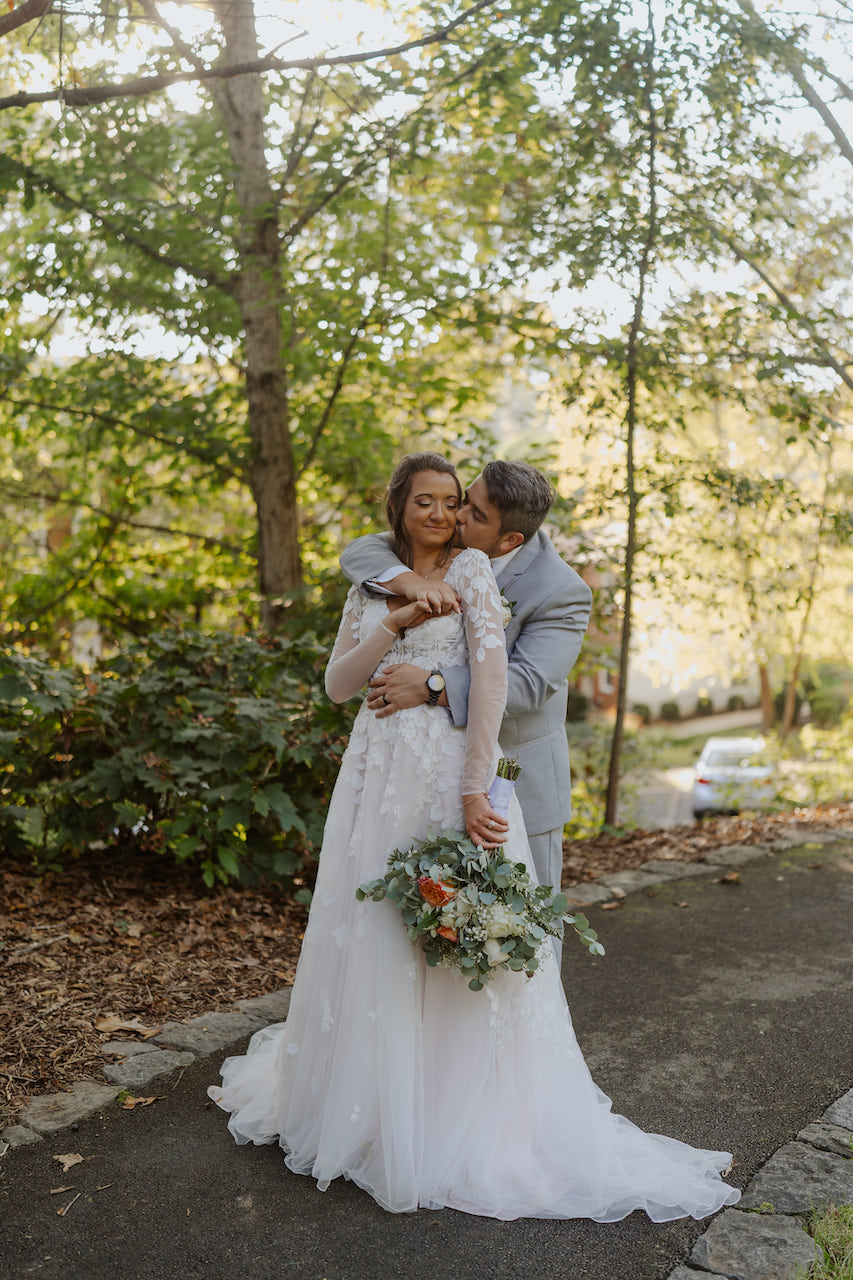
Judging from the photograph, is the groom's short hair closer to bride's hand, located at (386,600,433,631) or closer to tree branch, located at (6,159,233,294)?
bride's hand, located at (386,600,433,631)

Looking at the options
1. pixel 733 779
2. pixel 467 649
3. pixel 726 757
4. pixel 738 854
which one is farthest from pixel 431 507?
pixel 726 757

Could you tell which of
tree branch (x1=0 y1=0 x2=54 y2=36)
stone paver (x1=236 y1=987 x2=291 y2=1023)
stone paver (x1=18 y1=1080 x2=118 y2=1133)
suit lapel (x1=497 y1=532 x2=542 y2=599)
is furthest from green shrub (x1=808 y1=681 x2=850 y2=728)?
tree branch (x1=0 y1=0 x2=54 y2=36)

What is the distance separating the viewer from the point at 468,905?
2834 mm

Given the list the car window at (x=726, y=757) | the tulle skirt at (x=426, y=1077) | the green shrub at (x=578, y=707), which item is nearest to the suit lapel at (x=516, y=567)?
the tulle skirt at (x=426, y=1077)

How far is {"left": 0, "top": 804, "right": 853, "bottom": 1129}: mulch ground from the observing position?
3685 millimetres

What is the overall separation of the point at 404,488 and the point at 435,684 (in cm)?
60

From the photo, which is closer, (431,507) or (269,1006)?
(431,507)

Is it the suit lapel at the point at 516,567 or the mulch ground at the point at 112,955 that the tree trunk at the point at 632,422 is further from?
the suit lapel at the point at 516,567

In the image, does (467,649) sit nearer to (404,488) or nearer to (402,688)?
(402,688)

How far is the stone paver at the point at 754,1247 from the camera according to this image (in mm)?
2436

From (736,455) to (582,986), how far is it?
13.3 meters

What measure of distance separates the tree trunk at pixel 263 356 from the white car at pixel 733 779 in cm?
588

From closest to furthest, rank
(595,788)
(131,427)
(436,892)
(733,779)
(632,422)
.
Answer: (436,892) → (632,422) → (131,427) → (595,788) → (733,779)

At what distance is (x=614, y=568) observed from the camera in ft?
26.3
